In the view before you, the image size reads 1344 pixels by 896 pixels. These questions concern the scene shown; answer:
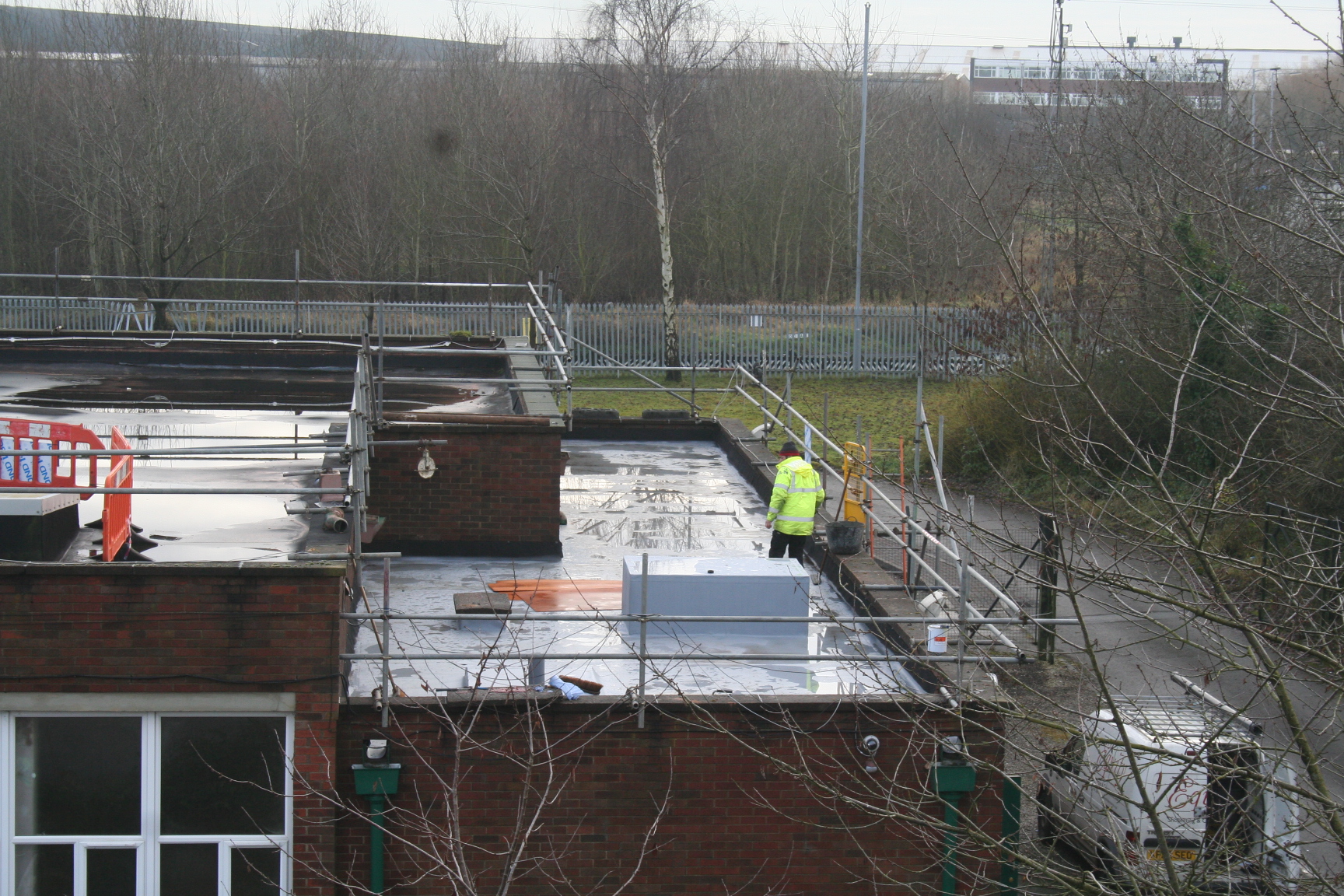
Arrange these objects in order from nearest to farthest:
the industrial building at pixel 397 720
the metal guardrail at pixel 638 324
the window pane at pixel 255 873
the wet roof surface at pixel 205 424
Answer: the industrial building at pixel 397 720 → the window pane at pixel 255 873 → the wet roof surface at pixel 205 424 → the metal guardrail at pixel 638 324

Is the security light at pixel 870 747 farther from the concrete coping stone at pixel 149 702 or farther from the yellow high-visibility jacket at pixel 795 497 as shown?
the concrete coping stone at pixel 149 702

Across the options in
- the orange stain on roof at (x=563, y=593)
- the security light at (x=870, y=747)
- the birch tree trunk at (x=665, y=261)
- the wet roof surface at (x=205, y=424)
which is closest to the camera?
the security light at (x=870, y=747)

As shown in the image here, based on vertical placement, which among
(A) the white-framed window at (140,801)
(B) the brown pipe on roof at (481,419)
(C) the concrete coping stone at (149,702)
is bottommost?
(A) the white-framed window at (140,801)

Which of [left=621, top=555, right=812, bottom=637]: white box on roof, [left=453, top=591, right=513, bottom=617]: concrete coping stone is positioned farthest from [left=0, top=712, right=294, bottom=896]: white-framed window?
[left=621, top=555, right=812, bottom=637]: white box on roof

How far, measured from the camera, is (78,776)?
8211 mm

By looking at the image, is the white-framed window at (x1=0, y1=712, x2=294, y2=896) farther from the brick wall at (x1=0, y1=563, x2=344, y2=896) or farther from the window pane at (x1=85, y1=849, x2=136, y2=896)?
the brick wall at (x1=0, y1=563, x2=344, y2=896)

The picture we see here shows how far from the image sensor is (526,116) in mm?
42188

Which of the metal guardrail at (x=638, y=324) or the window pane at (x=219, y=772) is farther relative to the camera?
the metal guardrail at (x=638, y=324)

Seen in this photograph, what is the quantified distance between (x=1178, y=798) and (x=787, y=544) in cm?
462

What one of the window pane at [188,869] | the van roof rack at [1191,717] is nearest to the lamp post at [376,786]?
the window pane at [188,869]

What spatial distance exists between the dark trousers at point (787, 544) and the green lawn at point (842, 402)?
1225 centimetres

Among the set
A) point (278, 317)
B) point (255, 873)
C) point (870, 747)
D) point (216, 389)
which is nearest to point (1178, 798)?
point (870, 747)

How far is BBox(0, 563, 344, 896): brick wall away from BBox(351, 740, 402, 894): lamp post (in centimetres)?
40

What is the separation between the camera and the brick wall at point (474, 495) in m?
13.1
